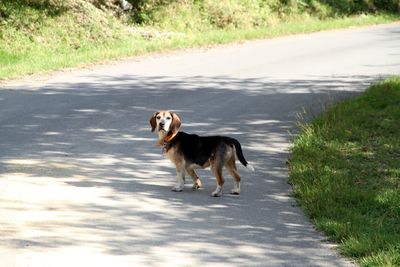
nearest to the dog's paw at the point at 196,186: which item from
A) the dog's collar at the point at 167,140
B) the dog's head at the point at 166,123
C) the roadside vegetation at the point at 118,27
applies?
the dog's collar at the point at 167,140

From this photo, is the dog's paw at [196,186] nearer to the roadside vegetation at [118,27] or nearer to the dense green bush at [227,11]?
the roadside vegetation at [118,27]

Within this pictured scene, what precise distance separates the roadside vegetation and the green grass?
8.42 m

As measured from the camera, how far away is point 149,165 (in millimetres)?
10289

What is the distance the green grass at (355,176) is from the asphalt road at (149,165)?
225 mm

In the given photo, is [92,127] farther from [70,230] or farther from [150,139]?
[70,230]

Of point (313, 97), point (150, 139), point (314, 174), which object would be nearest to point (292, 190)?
point (314, 174)

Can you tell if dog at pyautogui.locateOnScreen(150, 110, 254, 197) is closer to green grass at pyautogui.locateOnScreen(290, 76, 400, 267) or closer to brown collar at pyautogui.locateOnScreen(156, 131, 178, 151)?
brown collar at pyautogui.locateOnScreen(156, 131, 178, 151)

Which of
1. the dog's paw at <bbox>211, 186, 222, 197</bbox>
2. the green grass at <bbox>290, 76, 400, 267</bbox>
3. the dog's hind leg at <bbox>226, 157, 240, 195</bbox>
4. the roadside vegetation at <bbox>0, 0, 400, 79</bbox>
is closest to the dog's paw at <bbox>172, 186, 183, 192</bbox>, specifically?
the dog's paw at <bbox>211, 186, 222, 197</bbox>

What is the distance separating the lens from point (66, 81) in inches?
680

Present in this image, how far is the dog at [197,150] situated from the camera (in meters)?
8.78

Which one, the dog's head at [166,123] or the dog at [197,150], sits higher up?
the dog's head at [166,123]

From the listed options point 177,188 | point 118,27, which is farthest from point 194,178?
point 118,27

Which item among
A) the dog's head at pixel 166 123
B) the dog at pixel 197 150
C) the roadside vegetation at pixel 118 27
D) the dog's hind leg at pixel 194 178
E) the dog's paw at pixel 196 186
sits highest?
the roadside vegetation at pixel 118 27

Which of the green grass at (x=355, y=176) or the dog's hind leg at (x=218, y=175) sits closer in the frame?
the green grass at (x=355, y=176)
